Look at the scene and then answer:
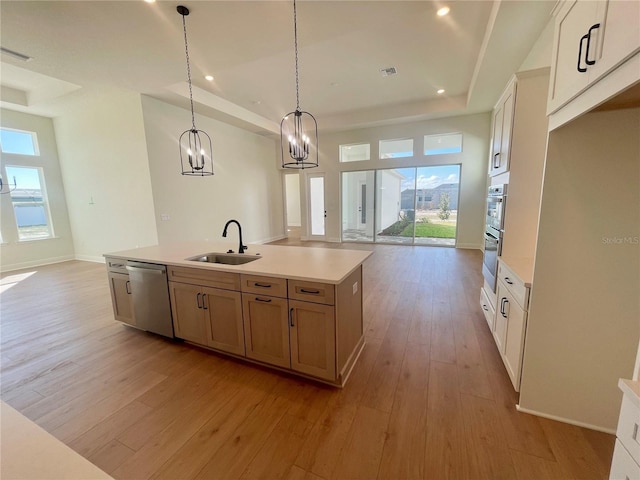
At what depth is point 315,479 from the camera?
133 centimetres

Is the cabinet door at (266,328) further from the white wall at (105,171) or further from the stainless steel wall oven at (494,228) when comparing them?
the white wall at (105,171)

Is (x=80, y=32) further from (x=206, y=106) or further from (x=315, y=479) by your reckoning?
(x=315, y=479)

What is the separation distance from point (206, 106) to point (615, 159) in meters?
5.98

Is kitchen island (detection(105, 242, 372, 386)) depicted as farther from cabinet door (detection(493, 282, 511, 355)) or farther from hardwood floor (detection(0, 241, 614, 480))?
cabinet door (detection(493, 282, 511, 355))

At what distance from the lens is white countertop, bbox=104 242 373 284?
187cm

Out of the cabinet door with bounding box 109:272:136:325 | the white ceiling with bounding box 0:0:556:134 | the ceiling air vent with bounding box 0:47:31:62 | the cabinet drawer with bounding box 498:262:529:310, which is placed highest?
the white ceiling with bounding box 0:0:556:134

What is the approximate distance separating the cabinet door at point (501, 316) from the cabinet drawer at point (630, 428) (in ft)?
4.04

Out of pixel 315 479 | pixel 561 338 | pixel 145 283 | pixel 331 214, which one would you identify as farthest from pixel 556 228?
pixel 331 214

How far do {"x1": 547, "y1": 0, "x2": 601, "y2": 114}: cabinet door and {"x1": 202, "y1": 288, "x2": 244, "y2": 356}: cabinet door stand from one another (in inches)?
93.1

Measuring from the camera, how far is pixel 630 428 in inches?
32.7

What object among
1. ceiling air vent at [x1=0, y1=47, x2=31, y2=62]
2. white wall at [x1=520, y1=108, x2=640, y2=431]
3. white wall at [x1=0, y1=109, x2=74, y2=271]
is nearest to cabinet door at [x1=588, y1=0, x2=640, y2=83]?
white wall at [x1=520, y1=108, x2=640, y2=431]

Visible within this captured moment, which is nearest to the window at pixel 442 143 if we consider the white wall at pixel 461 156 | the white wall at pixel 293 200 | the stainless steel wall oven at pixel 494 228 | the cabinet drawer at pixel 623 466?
the white wall at pixel 461 156

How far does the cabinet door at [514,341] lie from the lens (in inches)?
68.3

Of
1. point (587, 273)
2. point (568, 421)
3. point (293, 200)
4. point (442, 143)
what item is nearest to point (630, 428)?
point (587, 273)
